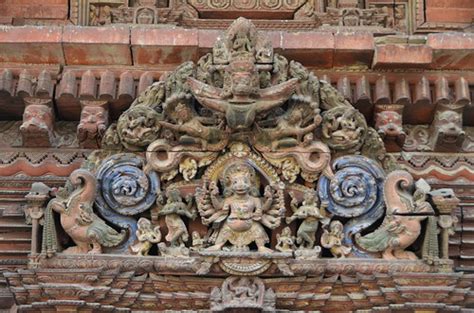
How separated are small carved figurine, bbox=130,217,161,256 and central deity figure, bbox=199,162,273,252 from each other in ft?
1.27

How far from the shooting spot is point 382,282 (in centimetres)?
830

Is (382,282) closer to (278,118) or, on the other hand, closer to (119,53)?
(278,118)

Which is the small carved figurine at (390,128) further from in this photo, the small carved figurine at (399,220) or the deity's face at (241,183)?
the deity's face at (241,183)

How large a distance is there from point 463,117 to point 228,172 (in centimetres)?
190

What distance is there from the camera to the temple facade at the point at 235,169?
27.3ft

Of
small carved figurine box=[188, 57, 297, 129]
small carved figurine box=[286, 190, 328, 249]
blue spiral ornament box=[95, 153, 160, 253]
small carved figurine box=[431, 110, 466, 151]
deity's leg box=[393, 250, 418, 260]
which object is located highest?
small carved figurine box=[188, 57, 297, 129]

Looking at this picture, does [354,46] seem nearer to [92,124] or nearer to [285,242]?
[285,242]

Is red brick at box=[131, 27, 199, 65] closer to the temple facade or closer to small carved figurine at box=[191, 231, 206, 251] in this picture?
the temple facade

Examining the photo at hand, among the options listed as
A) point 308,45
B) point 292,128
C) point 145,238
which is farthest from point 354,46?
point 145,238

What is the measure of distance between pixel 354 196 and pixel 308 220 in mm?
375

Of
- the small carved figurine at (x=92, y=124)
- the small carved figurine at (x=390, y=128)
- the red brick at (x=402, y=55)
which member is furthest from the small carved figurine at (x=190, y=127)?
the red brick at (x=402, y=55)

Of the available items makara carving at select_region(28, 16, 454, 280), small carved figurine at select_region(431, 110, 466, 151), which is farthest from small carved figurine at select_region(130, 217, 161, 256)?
small carved figurine at select_region(431, 110, 466, 151)

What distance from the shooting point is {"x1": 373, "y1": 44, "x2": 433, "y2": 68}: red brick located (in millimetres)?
8992

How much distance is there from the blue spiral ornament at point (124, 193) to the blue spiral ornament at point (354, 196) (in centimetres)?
119
